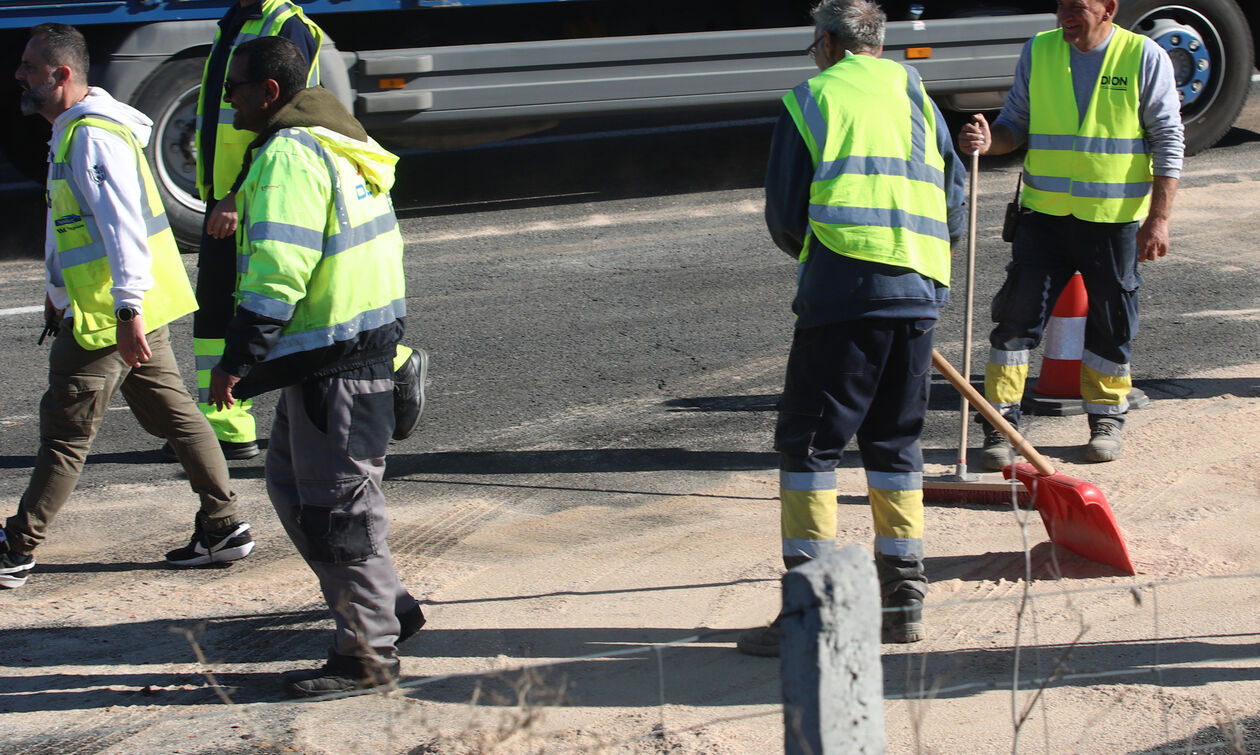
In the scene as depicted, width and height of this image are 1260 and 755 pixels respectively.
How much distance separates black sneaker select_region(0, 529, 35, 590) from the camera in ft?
14.9

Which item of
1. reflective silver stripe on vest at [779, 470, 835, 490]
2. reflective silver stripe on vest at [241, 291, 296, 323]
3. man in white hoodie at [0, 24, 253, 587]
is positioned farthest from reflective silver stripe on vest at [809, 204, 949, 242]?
man in white hoodie at [0, 24, 253, 587]

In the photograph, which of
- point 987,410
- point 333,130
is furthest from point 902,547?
point 333,130

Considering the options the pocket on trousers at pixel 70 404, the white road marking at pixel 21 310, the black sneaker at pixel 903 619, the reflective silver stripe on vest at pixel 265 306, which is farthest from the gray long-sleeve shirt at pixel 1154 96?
the white road marking at pixel 21 310

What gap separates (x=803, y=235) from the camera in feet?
12.6

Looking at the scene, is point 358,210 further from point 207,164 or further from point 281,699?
point 207,164

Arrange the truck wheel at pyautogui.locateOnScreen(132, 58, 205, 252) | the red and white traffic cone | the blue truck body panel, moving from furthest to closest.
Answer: the truck wheel at pyautogui.locateOnScreen(132, 58, 205, 252) → the blue truck body panel → the red and white traffic cone

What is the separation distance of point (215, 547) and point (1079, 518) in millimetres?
2886

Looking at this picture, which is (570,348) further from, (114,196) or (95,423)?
(114,196)

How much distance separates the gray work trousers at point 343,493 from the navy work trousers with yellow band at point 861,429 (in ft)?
3.73

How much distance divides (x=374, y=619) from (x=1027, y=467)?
7.53 feet

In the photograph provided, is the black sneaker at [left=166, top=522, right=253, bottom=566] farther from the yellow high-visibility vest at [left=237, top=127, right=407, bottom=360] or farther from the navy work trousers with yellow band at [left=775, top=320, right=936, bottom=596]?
the navy work trousers with yellow band at [left=775, top=320, right=936, bottom=596]

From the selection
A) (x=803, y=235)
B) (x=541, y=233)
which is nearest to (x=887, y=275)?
(x=803, y=235)

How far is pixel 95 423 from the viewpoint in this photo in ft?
15.0

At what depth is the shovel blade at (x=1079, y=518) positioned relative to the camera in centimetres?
429
